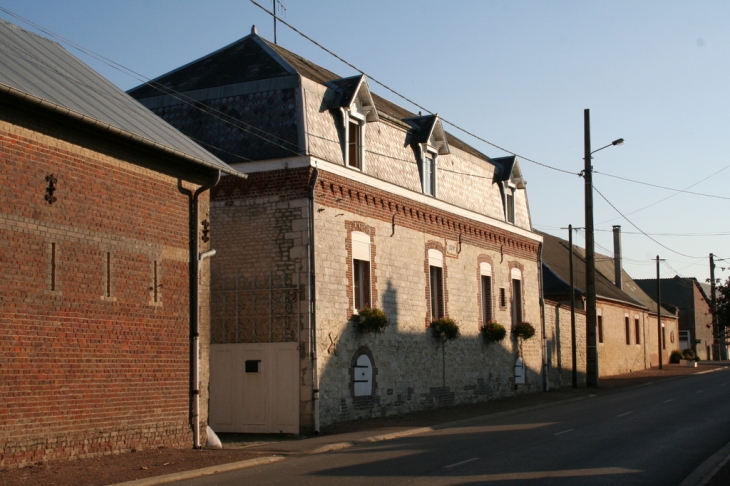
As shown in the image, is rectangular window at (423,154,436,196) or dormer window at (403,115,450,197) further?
rectangular window at (423,154,436,196)

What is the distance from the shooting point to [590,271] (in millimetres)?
31391

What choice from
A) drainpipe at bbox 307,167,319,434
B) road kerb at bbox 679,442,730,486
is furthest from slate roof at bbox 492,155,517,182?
road kerb at bbox 679,442,730,486

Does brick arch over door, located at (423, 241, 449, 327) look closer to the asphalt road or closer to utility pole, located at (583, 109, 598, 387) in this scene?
the asphalt road

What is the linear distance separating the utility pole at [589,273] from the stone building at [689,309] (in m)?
48.7

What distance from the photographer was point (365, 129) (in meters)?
22.5

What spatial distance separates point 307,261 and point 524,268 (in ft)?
48.4

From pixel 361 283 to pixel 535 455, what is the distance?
9227 mm

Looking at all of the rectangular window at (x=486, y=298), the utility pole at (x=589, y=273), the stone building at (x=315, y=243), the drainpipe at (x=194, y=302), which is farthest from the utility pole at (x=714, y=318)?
the drainpipe at (x=194, y=302)

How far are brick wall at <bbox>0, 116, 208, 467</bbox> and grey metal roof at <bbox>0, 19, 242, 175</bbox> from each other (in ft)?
1.71

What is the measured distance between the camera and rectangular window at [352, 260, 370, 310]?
72.1 feet

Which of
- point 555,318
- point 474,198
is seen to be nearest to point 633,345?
point 555,318

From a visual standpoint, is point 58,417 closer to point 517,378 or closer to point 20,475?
point 20,475

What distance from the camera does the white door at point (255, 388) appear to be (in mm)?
19328

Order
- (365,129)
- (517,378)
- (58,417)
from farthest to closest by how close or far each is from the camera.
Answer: (517,378)
(365,129)
(58,417)
